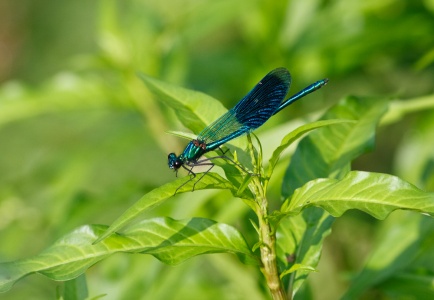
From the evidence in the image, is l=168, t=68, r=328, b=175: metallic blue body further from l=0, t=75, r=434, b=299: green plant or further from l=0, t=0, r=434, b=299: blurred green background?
l=0, t=0, r=434, b=299: blurred green background

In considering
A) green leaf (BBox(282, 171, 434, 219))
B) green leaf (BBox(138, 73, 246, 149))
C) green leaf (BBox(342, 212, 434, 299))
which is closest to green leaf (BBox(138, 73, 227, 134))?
green leaf (BBox(138, 73, 246, 149))

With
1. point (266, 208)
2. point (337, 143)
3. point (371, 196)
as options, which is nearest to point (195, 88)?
point (337, 143)

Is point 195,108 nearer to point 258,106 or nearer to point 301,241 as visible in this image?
point 258,106

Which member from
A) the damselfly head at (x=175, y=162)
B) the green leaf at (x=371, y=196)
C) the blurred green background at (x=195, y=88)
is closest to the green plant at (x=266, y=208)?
the green leaf at (x=371, y=196)

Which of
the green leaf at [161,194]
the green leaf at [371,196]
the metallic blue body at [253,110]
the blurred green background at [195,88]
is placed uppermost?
the blurred green background at [195,88]

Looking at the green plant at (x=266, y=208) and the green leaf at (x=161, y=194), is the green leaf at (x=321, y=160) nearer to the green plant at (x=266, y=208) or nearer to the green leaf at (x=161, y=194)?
the green plant at (x=266, y=208)

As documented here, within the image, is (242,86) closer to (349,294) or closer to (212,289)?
(212,289)

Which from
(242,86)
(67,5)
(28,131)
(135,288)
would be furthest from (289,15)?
(67,5)
